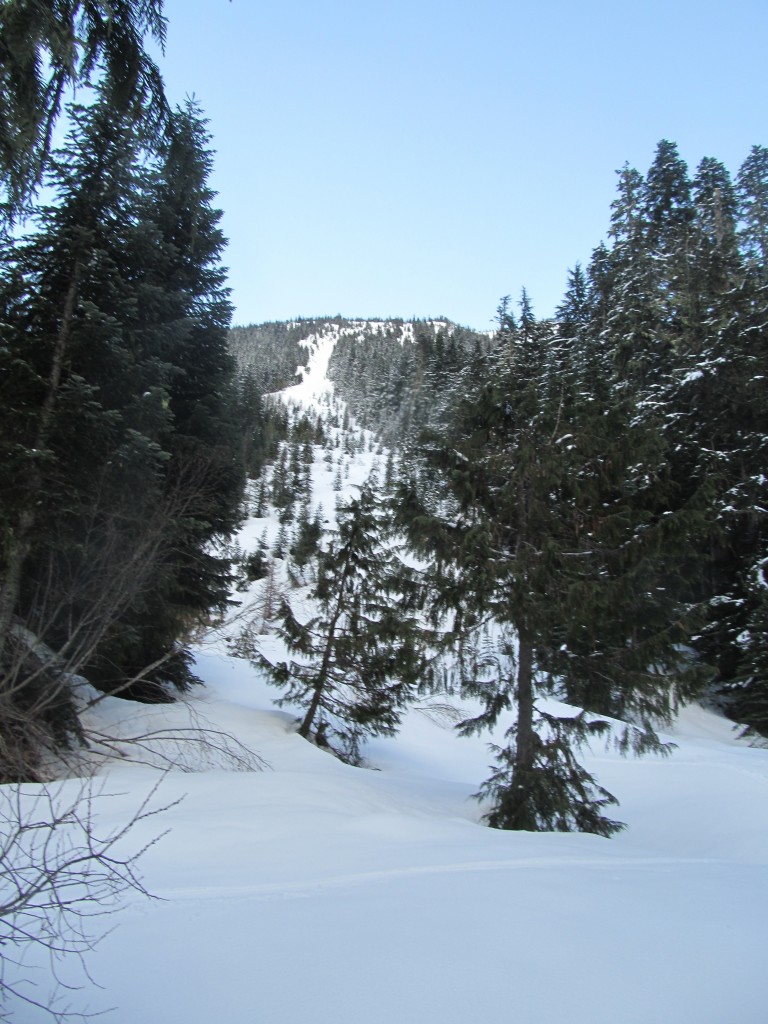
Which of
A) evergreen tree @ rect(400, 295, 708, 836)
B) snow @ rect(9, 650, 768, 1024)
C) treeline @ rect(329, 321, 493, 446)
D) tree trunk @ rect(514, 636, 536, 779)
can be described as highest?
treeline @ rect(329, 321, 493, 446)

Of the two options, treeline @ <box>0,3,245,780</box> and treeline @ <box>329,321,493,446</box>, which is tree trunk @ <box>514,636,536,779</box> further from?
treeline @ <box>329,321,493,446</box>

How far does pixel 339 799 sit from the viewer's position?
6.55 metres

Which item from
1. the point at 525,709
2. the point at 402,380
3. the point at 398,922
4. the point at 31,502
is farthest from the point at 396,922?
the point at 402,380

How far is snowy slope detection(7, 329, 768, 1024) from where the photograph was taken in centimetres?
268

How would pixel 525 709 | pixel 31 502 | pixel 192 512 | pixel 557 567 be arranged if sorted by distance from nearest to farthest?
pixel 31 502, pixel 557 567, pixel 525 709, pixel 192 512

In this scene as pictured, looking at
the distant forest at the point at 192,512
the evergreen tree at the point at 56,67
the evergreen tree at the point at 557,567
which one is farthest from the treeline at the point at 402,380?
the evergreen tree at the point at 56,67

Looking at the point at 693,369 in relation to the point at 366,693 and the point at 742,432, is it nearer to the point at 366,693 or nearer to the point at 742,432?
the point at 742,432

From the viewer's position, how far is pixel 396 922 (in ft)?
11.1

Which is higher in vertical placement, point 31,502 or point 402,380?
point 402,380

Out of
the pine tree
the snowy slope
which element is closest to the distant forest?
the pine tree

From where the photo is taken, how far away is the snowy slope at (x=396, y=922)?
2.68 m

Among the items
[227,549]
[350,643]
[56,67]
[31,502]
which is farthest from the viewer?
[227,549]

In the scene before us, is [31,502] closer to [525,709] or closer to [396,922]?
[396,922]

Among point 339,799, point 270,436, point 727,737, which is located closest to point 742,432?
point 727,737
